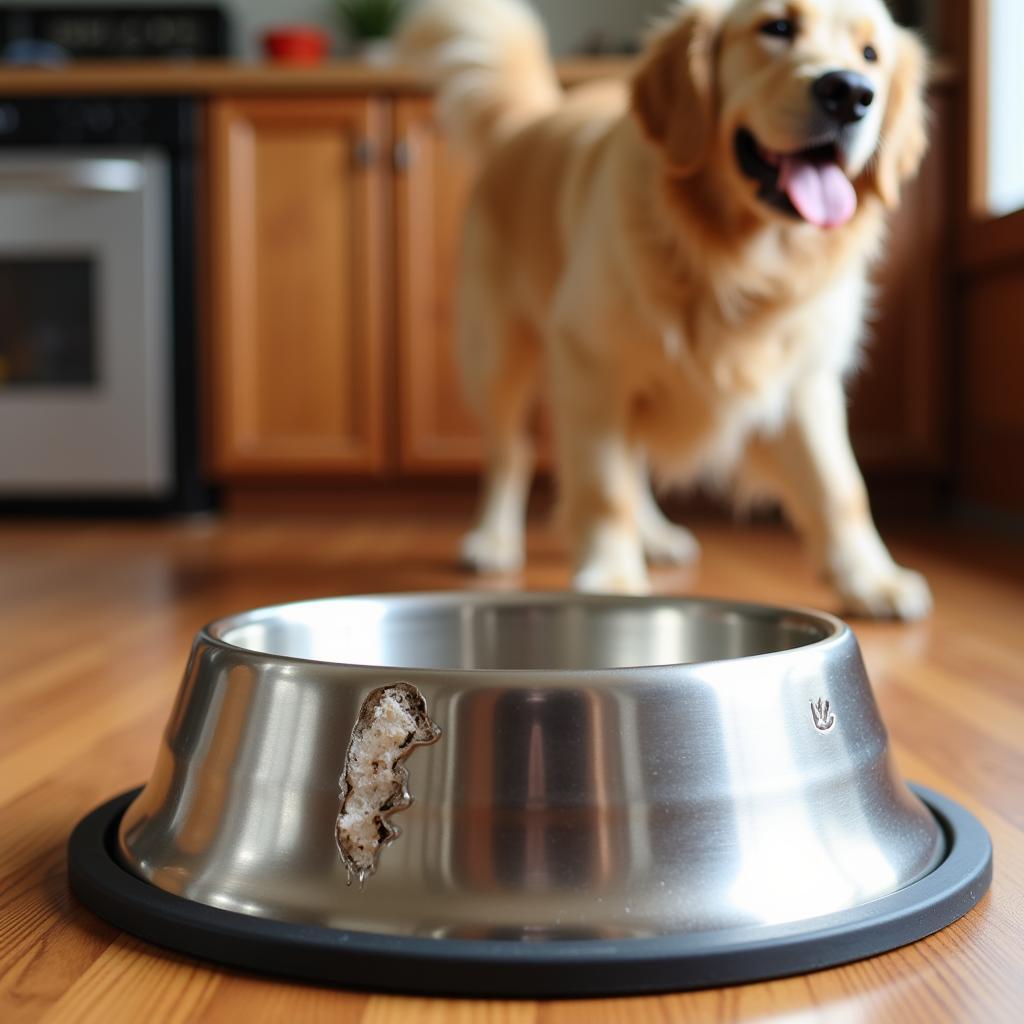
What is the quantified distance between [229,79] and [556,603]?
2.51 m

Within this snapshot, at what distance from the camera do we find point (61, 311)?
3299mm

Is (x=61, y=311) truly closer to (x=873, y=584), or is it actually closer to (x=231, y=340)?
(x=231, y=340)

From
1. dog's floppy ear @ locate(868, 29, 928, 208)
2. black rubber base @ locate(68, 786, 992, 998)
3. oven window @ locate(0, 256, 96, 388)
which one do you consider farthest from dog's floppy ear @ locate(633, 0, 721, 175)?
oven window @ locate(0, 256, 96, 388)

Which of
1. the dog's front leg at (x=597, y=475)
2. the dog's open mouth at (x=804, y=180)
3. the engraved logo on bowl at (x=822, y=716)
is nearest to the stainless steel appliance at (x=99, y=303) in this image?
the dog's front leg at (x=597, y=475)

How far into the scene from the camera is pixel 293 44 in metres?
3.63

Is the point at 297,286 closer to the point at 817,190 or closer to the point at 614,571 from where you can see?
the point at 614,571

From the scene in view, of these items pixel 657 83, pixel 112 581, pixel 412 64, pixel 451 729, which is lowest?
pixel 112 581

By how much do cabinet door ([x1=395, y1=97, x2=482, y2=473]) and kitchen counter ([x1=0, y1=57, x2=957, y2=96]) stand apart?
0.42 ft

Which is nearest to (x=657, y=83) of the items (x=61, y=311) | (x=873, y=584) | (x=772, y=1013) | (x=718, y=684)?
(x=873, y=584)

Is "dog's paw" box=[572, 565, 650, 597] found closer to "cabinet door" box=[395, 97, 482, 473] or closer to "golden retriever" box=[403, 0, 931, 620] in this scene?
"golden retriever" box=[403, 0, 931, 620]

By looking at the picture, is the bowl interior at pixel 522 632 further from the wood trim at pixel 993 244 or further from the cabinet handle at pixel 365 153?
the cabinet handle at pixel 365 153

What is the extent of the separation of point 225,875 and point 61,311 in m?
2.87

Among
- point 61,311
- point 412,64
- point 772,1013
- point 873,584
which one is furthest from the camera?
point 61,311

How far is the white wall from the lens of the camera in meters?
2.96
